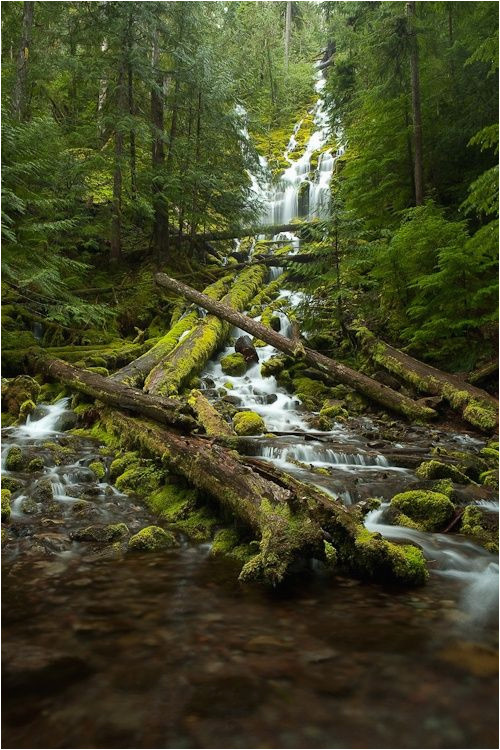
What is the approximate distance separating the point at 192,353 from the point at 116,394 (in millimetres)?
3124

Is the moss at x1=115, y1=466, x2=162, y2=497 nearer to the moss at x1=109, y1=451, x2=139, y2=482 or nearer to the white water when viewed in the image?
the moss at x1=109, y1=451, x2=139, y2=482

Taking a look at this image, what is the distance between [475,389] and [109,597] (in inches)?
294

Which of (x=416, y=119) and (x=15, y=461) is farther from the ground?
(x=416, y=119)

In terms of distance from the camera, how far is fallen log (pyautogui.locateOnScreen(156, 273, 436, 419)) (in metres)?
8.85

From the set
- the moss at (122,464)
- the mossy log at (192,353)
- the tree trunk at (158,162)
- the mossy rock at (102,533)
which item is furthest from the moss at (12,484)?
the tree trunk at (158,162)

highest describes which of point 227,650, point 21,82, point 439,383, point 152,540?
point 21,82

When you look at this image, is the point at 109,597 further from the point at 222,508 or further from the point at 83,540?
the point at 222,508

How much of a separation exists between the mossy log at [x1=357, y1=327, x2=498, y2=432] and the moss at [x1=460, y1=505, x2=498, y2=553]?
3433 millimetres

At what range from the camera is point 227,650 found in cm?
276

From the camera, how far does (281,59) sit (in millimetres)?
39062

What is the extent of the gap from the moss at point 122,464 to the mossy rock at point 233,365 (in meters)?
5.37

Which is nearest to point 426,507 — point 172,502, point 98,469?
point 172,502

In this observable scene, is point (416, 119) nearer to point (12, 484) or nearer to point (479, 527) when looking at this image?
point (479, 527)

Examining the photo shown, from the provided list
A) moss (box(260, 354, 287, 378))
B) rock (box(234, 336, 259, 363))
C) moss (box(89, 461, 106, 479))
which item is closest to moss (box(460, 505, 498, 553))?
moss (box(89, 461, 106, 479))
